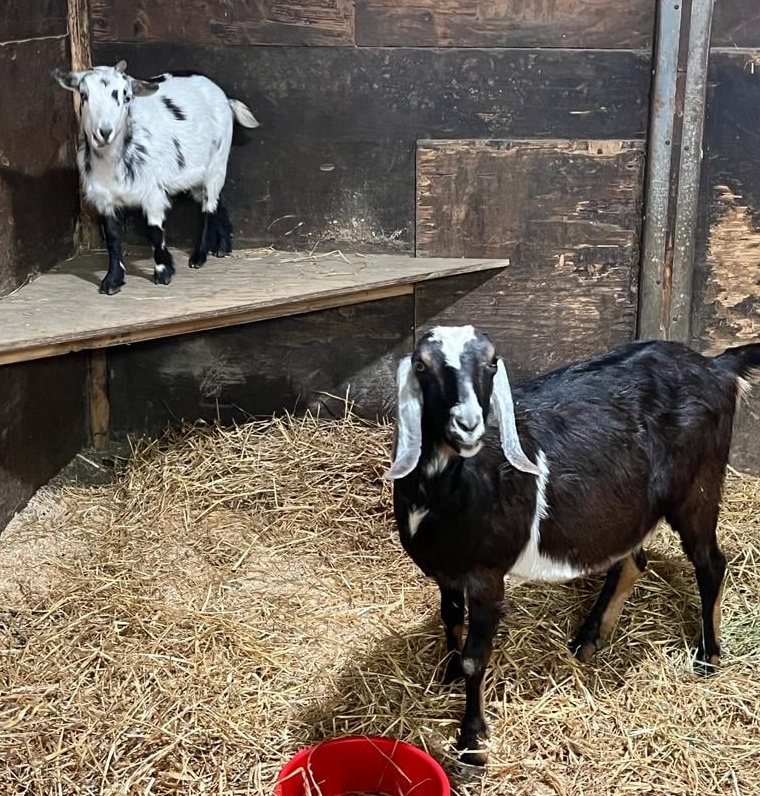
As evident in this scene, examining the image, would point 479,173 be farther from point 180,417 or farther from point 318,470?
point 180,417

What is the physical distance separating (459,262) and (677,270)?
2.77 ft

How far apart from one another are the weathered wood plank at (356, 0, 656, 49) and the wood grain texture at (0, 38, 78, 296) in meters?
1.20

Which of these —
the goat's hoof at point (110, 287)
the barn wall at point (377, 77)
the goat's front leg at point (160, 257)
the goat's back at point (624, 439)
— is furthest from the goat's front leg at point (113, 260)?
the goat's back at point (624, 439)

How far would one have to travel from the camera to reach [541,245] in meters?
4.43

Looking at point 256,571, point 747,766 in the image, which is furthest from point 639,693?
point 256,571

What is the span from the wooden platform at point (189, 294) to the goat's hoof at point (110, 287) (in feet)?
0.08

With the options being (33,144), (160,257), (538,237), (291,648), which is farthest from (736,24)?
(291,648)

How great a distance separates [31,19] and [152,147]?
2.14 feet

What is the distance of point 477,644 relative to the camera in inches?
116

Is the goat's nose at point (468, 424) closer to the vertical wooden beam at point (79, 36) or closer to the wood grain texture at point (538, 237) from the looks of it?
the wood grain texture at point (538, 237)

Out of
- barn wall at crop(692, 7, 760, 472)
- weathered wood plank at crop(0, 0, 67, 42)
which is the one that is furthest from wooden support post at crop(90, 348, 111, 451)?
barn wall at crop(692, 7, 760, 472)

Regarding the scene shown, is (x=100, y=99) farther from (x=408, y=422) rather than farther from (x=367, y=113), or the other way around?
(x=408, y=422)

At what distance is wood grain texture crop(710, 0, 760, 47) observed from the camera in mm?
4098

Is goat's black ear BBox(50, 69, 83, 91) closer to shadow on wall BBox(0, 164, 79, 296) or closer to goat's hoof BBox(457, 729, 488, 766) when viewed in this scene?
shadow on wall BBox(0, 164, 79, 296)
